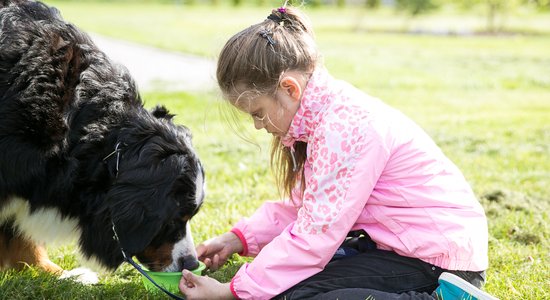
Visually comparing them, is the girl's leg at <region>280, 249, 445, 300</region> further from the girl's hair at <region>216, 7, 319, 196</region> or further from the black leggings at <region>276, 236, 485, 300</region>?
the girl's hair at <region>216, 7, 319, 196</region>

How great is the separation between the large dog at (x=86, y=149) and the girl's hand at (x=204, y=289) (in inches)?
4.8

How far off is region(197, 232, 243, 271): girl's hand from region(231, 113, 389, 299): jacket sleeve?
65 centimetres

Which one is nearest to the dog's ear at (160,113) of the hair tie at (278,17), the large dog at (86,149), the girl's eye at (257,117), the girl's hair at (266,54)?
the large dog at (86,149)

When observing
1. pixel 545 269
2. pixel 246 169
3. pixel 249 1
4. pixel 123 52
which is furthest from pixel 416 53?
pixel 249 1

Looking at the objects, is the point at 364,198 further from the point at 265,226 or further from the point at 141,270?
the point at 141,270

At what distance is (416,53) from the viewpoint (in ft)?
54.7

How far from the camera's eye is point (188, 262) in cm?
309

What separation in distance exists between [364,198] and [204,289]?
0.82 m

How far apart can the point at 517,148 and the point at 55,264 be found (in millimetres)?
4529

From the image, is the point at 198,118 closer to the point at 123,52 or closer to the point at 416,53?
the point at 123,52

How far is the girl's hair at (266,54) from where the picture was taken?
2.94 metres

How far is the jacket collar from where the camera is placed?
9.70ft

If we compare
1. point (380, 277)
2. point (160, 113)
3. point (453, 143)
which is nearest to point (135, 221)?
point (160, 113)

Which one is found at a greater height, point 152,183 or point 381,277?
point 152,183
